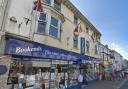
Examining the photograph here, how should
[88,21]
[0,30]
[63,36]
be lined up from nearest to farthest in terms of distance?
[0,30] < [63,36] < [88,21]

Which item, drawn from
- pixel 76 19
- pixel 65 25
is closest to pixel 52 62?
pixel 65 25

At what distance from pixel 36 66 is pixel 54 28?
13.4 feet

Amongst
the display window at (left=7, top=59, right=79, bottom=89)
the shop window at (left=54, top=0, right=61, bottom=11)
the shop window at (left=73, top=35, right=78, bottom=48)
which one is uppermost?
Result: the shop window at (left=54, top=0, right=61, bottom=11)

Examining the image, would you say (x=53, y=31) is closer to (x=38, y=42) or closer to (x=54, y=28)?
(x=54, y=28)

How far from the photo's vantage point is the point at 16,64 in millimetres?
9812

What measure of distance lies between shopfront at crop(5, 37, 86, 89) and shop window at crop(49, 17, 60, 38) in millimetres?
1671

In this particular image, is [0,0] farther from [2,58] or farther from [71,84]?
[71,84]

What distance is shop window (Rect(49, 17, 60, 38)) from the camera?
13559mm

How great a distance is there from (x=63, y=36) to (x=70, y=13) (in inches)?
147

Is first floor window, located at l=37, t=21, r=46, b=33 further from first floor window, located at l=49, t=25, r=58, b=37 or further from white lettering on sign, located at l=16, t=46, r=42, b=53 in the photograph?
white lettering on sign, located at l=16, t=46, r=42, b=53

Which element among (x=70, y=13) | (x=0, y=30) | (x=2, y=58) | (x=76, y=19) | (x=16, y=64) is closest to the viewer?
(x=2, y=58)

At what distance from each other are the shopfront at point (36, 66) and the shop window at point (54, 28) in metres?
1.67

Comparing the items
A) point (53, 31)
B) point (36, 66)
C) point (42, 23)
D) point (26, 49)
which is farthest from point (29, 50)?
point (53, 31)

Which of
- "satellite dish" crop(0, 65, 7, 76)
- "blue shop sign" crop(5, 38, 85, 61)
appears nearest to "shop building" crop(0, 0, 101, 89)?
"blue shop sign" crop(5, 38, 85, 61)
